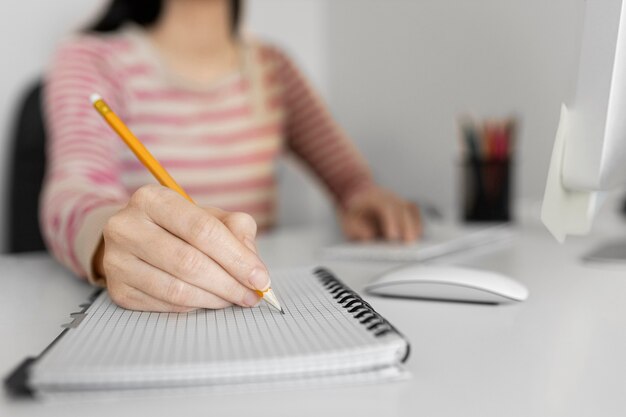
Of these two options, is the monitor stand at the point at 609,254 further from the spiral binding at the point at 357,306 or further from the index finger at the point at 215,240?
the index finger at the point at 215,240

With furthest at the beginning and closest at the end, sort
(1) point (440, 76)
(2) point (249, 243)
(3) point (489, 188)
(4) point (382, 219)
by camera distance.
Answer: (1) point (440, 76), (3) point (489, 188), (4) point (382, 219), (2) point (249, 243)

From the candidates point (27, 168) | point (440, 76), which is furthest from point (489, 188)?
point (27, 168)

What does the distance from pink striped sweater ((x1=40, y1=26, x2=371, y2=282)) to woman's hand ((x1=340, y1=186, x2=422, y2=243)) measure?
230 mm

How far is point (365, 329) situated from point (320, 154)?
A: 916 mm

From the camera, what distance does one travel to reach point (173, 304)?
0.45 meters

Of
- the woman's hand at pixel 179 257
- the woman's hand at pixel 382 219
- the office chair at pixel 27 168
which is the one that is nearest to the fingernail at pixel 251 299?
the woman's hand at pixel 179 257

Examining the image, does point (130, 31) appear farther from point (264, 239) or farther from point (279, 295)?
point (279, 295)

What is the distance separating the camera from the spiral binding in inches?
14.7

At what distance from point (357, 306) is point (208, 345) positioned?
0.36 feet

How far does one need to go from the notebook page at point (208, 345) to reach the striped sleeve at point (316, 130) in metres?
0.81

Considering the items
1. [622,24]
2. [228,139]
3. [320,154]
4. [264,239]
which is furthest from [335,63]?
[622,24]

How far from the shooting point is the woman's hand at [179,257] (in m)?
0.43

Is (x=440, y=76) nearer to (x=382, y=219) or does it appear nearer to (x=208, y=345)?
(x=382, y=219)

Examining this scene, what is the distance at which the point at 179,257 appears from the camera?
1.44ft
